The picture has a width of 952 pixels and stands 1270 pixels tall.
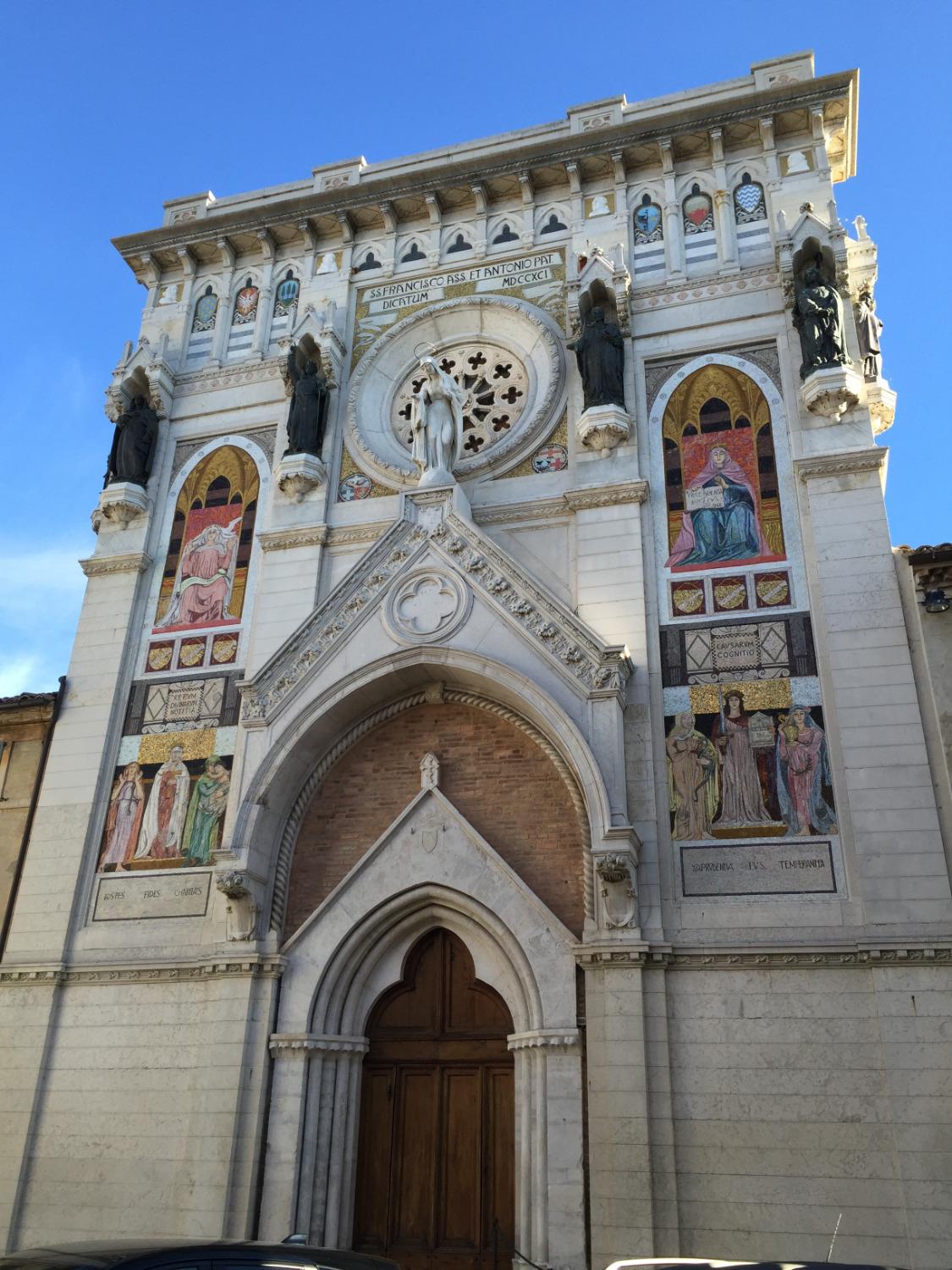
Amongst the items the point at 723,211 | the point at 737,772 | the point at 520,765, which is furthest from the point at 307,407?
the point at 737,772

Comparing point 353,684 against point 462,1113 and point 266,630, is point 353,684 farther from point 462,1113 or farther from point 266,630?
point 462,1113

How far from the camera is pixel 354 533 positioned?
57.7 ft

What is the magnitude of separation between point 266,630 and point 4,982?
20.5 ft

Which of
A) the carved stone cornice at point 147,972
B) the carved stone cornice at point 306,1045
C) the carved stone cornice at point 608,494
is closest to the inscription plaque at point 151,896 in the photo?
the carved stone cornice at point 147,972

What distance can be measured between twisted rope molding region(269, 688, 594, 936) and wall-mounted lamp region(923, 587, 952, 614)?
5071mm

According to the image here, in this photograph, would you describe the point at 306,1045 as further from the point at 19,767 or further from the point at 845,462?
the point at 845,462

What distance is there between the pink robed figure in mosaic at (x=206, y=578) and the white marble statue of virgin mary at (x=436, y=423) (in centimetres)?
354

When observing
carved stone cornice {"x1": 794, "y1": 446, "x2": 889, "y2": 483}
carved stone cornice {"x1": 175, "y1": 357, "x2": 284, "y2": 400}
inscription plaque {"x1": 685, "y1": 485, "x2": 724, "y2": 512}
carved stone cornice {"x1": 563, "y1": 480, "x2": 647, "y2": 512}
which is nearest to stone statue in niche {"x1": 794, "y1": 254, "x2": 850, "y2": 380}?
carved stone cornice {"x1": 794, "y1": 446, "x2": 889, "y2": 483}

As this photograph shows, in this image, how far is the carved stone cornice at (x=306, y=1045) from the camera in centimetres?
1390

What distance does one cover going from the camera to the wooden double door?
13.1 metres

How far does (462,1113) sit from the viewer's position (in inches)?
538

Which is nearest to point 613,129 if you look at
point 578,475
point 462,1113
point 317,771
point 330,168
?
point 330,168

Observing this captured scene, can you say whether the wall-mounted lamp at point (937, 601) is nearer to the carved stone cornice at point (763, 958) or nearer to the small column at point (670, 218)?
the carved stone cornice at point (763, 958)

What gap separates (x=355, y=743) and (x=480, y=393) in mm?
6722
